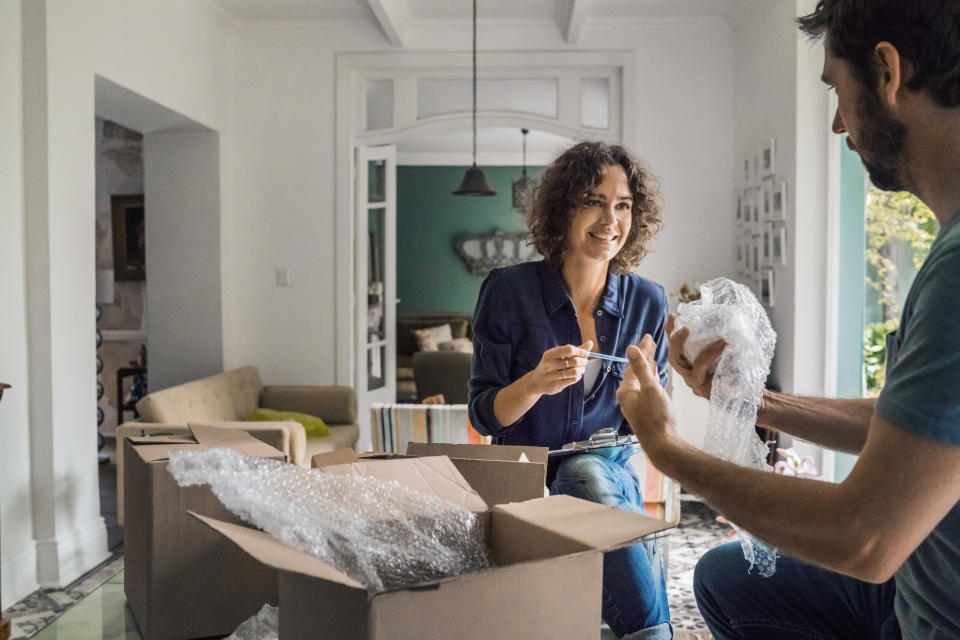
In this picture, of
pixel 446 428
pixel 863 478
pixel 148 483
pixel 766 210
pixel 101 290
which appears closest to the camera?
pixel 863 478

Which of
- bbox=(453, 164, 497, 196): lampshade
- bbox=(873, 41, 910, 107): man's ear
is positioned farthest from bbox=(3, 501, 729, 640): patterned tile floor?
bbox=(453, 164, 497, 196): lampshade

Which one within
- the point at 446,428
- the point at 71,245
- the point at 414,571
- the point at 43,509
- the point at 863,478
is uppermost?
the point at 71,245

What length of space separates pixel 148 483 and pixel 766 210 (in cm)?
442

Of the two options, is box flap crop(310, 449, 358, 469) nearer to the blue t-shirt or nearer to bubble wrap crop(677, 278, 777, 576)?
bubble wrap crop(677, 278, 777, 576)

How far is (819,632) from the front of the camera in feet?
4.30

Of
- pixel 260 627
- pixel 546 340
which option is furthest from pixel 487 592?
pixel 546 340

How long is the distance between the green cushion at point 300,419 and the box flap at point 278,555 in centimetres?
437

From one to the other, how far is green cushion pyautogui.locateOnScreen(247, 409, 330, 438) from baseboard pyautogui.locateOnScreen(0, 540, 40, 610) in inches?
66.8

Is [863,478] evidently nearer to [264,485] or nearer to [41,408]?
[264,485]

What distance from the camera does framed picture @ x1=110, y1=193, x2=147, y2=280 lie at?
6.60 metres

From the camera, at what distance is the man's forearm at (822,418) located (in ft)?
4.30

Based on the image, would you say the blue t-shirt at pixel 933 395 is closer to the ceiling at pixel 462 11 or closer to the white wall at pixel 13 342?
the white wall at pixel 13 342

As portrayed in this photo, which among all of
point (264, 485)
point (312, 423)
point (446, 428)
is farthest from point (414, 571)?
point (312, 423)

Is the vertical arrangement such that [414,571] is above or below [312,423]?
above
